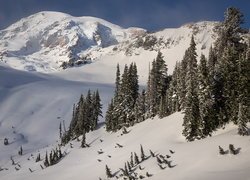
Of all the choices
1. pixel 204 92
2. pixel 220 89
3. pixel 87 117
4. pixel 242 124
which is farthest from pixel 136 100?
pixel 242 124

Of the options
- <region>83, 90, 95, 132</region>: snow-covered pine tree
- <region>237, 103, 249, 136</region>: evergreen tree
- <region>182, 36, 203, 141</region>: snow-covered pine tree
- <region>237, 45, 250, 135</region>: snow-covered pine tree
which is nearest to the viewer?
<region>237, 103, 249, 136</region>: evergreen tree

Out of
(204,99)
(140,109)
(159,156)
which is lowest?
(159,156)

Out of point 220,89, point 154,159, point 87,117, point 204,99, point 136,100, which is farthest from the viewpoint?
point 87,117

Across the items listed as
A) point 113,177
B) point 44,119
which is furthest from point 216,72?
point 44,119

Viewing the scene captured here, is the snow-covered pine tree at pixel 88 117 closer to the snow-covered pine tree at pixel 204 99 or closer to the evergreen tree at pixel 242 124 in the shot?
the snow-covered pine tree at pixel 204 99

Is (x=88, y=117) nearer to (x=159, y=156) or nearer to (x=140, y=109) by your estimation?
(x=140, y=109)

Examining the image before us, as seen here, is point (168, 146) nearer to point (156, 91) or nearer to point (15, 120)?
point (156, 91)

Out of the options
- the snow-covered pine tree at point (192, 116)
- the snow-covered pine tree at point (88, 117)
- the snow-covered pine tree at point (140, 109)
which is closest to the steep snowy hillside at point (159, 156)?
the snow-covered pine tree at point (192, 116)

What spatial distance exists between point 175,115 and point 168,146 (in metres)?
16.5

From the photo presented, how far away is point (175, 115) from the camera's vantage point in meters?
68.3

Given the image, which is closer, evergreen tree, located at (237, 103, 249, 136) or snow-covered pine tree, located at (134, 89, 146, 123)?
evergreen tree, located at (237, 103, 249, 136)

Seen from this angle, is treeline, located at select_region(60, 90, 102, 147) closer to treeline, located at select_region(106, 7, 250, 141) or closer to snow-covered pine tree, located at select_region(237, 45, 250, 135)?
treeline, located at select_region(106, 7, 250, 141)

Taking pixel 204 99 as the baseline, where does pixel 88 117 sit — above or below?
below

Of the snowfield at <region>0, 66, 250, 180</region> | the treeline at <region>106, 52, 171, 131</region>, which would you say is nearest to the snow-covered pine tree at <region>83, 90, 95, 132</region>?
the snowfield at <region>0, 66, 250, 180</region>
